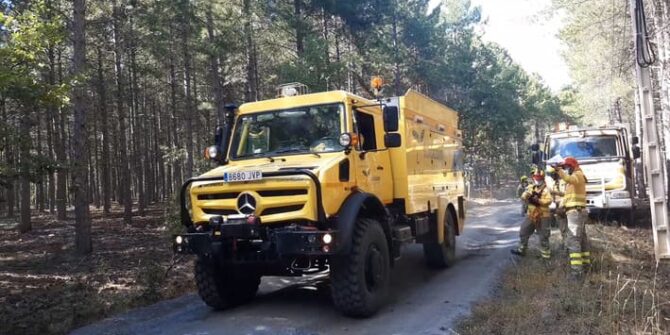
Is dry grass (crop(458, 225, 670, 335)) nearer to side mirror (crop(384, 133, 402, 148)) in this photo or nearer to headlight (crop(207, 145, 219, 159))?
side mirror (crop(384, 133, 402, 148))

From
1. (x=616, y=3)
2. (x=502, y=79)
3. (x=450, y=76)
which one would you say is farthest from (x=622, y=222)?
(x=502, y=79)

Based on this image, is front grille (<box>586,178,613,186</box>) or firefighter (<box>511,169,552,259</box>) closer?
firefighter (<box>511,169,552,259</box>)

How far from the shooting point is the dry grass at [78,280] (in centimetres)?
775

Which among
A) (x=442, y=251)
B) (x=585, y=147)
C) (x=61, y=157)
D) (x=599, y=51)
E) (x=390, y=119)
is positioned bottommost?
(x=442, y=251)

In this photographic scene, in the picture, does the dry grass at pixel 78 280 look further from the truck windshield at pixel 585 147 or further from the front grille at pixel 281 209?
the truck windshield at pixel 585 147

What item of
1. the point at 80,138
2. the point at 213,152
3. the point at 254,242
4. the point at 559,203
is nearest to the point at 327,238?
the point at 254,242

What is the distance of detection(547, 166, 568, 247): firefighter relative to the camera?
10029 mm

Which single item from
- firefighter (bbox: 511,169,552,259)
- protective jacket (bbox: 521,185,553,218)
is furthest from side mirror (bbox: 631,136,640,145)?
protective jacket (bbox: 521,185,553,218)

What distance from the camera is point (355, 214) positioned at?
22.1ft

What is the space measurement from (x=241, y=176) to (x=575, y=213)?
6.06m

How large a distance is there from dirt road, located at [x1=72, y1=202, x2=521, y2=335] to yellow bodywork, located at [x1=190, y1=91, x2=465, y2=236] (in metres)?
1.31

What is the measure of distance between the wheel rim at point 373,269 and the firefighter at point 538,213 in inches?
185

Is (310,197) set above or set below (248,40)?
below

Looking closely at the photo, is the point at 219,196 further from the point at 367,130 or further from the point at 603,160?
the point at 603,160
